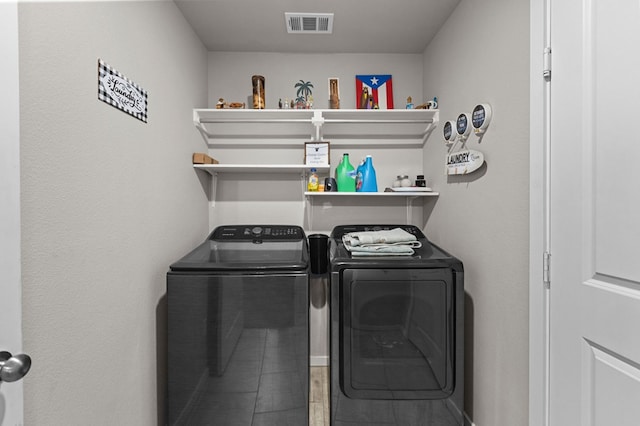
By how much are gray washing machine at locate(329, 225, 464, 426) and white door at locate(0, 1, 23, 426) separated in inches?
47.9

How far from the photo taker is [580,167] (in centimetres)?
109

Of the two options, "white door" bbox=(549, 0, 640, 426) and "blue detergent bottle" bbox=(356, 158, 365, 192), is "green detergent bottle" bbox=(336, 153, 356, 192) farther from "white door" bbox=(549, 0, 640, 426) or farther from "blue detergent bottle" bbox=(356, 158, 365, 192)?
"white door" bbox=(549, 0, 640, 426)

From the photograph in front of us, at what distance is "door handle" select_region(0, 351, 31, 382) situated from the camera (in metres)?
0.70

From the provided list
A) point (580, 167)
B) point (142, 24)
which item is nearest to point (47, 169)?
point (142, 24)

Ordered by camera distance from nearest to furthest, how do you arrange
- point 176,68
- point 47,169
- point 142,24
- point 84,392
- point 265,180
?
point 47,169 → point 84,392 → point 142,24 → point 176,68 → point 265,180

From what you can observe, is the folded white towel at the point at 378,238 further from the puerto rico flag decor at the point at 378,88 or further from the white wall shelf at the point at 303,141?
the puerto rico flag decor at the point at 378,88

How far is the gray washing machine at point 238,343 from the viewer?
1.64 m

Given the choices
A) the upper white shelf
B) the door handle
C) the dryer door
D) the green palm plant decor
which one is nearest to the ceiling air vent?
the green palm plant decor

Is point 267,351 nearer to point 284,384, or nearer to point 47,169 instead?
point 284,384

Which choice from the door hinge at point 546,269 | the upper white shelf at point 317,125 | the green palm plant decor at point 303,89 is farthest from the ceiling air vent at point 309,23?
the door hinge at point 546,269

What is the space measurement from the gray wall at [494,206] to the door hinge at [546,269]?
0.11m

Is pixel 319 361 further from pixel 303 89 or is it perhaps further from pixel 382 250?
pixel 303 89

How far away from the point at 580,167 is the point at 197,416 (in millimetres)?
2002

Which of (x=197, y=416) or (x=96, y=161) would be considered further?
(x=197, y=416)
